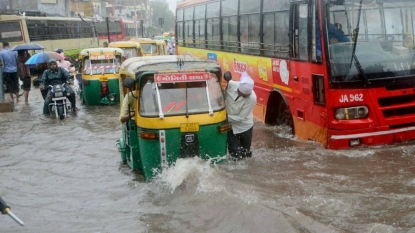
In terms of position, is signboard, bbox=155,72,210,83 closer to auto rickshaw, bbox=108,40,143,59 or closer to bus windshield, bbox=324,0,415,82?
bus windshield, bbox=324,0,415,82

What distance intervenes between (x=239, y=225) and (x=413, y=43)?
4.61 meters

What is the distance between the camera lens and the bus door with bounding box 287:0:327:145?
8.62 m

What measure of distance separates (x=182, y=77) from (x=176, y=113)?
510 mm

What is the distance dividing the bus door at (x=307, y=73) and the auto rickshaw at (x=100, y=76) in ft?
26.0

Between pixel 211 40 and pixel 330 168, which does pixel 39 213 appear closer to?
pixel 330 168

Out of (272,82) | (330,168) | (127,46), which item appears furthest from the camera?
(127,46)

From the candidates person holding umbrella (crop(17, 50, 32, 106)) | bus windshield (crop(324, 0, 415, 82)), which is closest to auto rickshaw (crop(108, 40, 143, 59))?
person holding umbrella (crop(17, 50, 32, 106))

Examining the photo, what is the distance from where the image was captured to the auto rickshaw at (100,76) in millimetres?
16328

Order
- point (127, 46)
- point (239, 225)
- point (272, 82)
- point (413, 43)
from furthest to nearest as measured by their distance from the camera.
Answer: point (127, 46)
point (272, 82)
point (413, 43)
point (239, 225)

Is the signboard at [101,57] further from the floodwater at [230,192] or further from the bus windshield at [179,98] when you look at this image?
the bus windshield at [179,98]

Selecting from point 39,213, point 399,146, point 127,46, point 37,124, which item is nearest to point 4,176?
point 39,213

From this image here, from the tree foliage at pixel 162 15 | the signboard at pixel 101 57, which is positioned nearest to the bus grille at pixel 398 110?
the signboard at pixel 101 57

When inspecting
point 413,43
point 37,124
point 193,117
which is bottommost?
point 37,124

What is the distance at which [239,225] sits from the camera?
240 inches
